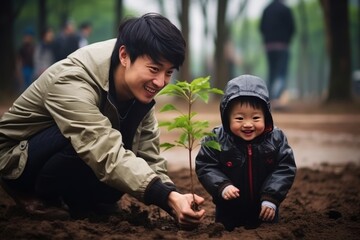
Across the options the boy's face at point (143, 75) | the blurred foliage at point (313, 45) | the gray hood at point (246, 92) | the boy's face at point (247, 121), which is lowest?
the blurred foliage at point (313, 45)

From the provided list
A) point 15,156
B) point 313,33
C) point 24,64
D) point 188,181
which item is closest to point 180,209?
point 15,156

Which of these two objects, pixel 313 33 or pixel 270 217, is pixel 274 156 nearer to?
pixel 270 217

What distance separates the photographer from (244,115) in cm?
304

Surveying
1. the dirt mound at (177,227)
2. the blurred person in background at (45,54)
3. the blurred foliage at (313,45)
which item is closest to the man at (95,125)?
the dirt mound at (177,227)

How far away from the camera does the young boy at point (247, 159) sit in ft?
9.88

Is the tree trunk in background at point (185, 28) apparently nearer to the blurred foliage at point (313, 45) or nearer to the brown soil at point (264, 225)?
the brown soil at point (264, 225)

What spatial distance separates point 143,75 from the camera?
2.79 m

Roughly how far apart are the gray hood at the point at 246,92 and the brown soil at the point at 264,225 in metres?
0.60

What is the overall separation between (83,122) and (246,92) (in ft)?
3.10

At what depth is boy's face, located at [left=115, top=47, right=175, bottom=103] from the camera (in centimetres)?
279

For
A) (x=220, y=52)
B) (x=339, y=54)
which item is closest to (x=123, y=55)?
(x=339, y=54)

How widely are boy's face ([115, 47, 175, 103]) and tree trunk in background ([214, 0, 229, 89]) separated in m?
16.6

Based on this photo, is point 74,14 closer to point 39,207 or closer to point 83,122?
point 39,207

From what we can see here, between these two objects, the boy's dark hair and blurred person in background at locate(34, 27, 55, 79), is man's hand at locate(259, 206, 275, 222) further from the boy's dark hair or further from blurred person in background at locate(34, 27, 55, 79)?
blurred person in background at locate(34, 27, 55, 79)
